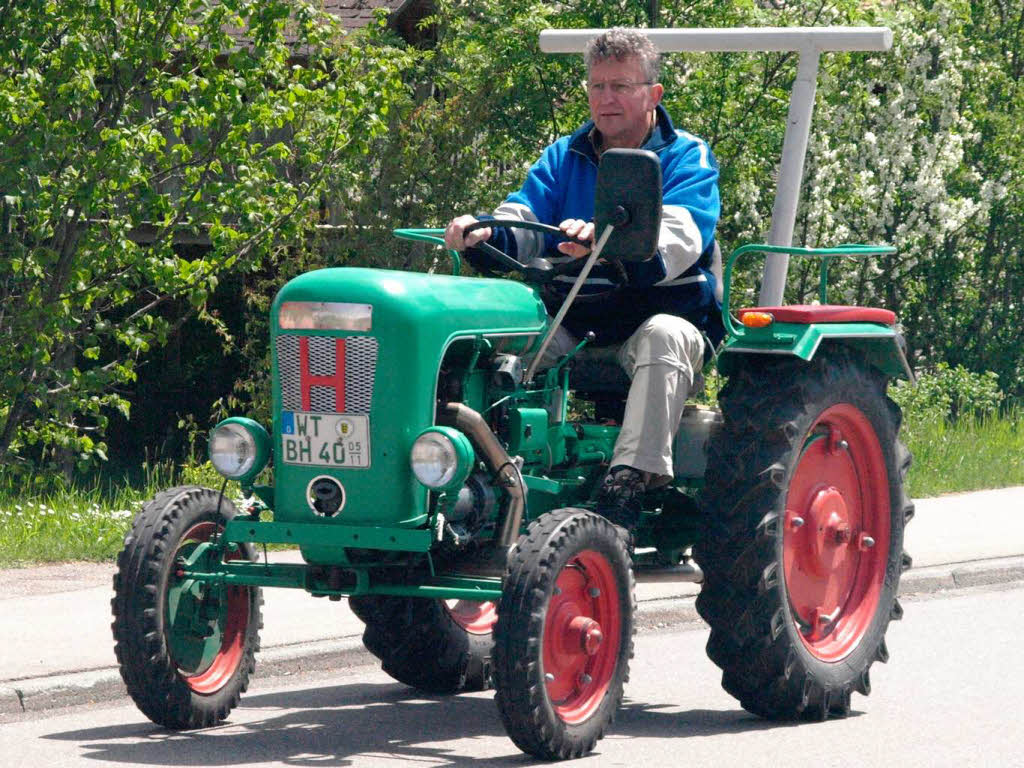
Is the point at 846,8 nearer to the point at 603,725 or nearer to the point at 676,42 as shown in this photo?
the point at 676,42

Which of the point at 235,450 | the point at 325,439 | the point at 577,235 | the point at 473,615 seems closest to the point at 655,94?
the point at 577,235

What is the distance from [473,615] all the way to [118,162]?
460 cm

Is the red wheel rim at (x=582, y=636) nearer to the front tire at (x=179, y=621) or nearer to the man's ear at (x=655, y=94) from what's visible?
the front tire at (x=179, y=621)

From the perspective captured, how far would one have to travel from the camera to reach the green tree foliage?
435 inches

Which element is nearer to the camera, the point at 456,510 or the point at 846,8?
the point at 456,510

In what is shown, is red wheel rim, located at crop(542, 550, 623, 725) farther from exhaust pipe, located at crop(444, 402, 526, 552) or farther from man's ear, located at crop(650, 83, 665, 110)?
man's ear, located at crop(650, 83, 665, 110)

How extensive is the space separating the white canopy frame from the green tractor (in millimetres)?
744

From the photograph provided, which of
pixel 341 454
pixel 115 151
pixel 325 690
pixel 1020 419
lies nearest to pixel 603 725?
pixel 341 454

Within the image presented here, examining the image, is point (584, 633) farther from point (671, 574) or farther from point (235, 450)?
point (235, 450)

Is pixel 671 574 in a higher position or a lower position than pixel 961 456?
higher

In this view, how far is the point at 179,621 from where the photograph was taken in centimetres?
627

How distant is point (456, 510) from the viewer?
19.8ft

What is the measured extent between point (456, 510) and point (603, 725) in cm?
83

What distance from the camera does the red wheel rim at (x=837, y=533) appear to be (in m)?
6.98
